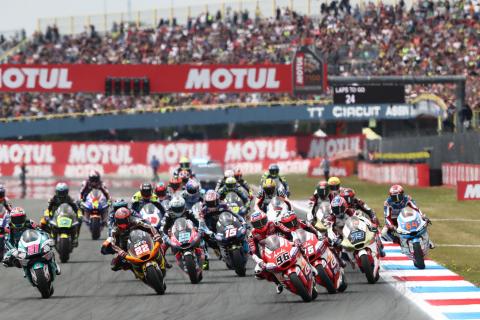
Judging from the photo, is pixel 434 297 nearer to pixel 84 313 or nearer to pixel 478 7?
pixel 84 313

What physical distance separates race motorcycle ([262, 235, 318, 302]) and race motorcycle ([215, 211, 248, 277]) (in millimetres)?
3523

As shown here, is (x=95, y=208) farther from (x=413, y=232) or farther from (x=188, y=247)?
(x=413, y=232)

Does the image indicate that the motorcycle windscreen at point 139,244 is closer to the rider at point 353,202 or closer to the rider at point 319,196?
the rider at point 353,202

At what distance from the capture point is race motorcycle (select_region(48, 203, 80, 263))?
21.6m

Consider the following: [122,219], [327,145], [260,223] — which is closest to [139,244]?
[122,219]

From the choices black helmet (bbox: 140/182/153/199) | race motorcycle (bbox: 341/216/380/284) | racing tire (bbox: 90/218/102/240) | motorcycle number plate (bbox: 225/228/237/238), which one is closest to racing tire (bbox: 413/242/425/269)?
race motorcycle (bbox: 341/216/380/284)

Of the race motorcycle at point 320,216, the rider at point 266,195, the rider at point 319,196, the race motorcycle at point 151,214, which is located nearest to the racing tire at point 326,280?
the race motorcycle at point 320,216

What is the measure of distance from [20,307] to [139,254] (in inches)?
79.5

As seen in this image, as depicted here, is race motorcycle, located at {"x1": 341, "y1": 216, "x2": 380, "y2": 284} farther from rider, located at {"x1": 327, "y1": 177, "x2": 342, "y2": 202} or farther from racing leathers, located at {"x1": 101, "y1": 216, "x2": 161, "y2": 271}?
racing leathers, located at {"x1": 101, "y1": 216, "x2": 161, "y2": 271}

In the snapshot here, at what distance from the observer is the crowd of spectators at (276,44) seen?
63406mm

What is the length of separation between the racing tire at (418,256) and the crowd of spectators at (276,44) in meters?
42.9

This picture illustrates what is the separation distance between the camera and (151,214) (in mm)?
21016

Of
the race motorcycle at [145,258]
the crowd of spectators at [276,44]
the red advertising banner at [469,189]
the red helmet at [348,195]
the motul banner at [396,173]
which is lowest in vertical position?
the motul banner at [396,173]

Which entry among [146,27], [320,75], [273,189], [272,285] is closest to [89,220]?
[273,189]
